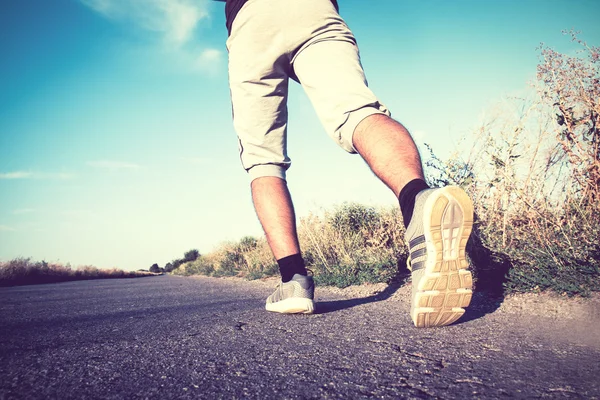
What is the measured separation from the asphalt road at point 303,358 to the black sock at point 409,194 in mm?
463

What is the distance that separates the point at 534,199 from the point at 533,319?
1.11 metres

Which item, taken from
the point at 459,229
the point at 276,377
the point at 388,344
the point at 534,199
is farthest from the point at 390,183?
the point at 534,199

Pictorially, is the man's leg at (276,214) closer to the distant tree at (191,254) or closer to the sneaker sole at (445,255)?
the sneaker sole at (445,255)

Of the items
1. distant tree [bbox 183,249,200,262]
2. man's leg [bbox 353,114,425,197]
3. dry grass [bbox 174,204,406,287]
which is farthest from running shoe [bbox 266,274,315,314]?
distant tree [bbox 183,249,200,262]

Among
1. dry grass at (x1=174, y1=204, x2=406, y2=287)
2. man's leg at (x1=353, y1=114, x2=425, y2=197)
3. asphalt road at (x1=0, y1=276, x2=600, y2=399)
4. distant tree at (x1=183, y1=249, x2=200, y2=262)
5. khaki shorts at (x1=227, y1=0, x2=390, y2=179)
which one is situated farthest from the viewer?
distant tree at (x1=183, y1=249, x2=200, y2=262)

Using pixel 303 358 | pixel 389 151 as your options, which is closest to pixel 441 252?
pixel 389 151

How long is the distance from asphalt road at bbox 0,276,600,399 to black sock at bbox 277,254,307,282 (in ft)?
0.68

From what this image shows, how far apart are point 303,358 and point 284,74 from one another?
1543 mm

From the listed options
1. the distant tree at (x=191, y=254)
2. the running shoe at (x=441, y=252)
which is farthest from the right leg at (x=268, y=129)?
the distant tree at (x=191, y=254)

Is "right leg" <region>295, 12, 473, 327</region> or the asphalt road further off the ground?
"right leg" <region>295, 12, 473, 327</region>

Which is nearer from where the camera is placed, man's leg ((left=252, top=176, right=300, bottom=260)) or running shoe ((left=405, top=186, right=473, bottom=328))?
running shoe ((left=405, top=186, right=473, bottom=328))

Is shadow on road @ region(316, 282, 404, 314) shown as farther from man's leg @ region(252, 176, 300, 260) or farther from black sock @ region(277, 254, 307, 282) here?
man's leg @ region(252, 176, 300, 260)

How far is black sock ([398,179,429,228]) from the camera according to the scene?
1.27 m

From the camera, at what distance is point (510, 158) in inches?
97.2
